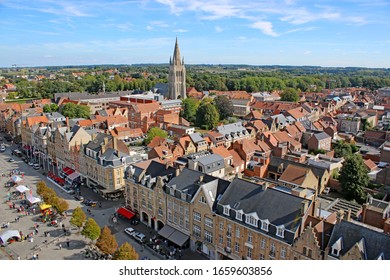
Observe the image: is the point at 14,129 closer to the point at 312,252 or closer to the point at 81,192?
the point at 81,192

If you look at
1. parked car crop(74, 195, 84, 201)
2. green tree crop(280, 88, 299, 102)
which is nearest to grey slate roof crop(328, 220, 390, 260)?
parked car crop(74, 195, 84, 201)

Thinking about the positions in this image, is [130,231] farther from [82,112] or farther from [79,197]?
[82,112]

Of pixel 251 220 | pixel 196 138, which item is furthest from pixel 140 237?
pixel 196 138

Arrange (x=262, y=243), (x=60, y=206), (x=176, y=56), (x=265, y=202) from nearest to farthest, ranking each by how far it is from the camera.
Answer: (x=262, y=243), (x=265, y=202), (x=60, y=206), (x=176, y=56)

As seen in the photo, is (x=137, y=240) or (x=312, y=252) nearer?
(x=312, y=252)

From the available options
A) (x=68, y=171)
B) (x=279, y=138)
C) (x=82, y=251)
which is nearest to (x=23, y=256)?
(x=82, y=251)

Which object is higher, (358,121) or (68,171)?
(358,121)
